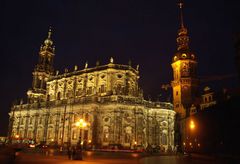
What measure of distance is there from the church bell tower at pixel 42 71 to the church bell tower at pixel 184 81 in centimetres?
3828

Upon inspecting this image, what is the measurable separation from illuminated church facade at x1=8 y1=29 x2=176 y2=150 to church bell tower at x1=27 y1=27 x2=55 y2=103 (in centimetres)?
494

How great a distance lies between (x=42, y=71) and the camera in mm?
76625

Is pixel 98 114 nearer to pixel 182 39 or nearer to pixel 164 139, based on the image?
pixel 164 139

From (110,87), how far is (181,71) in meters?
18.3

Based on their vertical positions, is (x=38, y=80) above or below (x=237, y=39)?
above

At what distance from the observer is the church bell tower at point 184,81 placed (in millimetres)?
58969

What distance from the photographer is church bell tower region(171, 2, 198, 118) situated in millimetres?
58969

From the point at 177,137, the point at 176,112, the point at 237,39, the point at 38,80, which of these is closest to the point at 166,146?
the point at 177,137

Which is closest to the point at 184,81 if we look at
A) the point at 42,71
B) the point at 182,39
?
the point at 182,39

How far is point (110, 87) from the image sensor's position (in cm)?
5672

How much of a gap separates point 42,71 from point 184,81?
4338 centimetres

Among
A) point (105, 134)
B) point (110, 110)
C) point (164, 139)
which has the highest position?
point (110, 110)

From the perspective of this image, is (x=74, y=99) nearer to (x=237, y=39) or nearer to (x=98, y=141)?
(x=98, y=141)

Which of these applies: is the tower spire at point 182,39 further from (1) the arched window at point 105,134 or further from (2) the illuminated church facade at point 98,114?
(1) the arched window at point 105,134
